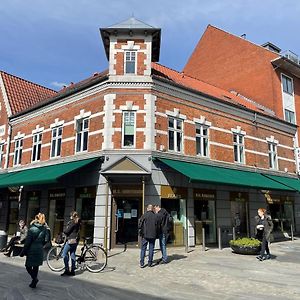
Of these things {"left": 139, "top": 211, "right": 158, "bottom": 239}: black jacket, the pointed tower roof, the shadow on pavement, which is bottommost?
the shadow on pavement

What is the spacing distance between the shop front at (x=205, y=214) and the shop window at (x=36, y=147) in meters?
9.32

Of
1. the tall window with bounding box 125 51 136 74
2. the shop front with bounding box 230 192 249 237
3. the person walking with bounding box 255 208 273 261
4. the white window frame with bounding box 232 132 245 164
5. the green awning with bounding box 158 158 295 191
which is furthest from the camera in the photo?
the white window frame with bounding box 232 132 245 164

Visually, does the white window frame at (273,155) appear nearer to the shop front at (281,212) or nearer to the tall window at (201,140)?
the shop front at (281,212)

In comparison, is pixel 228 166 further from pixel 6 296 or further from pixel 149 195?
pixel 6 296

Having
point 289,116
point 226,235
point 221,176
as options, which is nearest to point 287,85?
point 289,116

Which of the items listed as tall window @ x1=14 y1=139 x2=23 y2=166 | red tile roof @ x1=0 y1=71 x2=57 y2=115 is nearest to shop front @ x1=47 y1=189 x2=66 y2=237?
Answer: tall window @ x1=14 y1=139 x2=23 y2=166

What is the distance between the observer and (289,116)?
24.8 metres

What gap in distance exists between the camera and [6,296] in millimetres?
6762

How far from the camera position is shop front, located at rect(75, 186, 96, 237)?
14.5m

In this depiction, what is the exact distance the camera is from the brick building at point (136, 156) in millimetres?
13922

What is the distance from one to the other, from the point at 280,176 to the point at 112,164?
39.6 ft

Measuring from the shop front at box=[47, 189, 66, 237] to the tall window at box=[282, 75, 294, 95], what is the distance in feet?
61.2

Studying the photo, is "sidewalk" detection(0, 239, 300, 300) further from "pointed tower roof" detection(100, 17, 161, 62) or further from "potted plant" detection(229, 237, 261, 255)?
"pointed tower roof" detection(100, 17, 161, 62)

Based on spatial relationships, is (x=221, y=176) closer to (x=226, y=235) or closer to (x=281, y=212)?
(x=226, y=235)
